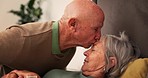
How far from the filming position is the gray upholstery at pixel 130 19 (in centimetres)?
155

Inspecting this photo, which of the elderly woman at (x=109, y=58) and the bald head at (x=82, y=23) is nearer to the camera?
the bald head at (x=82, y=23)

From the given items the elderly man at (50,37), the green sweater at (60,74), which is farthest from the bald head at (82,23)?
the green sweater at (60,74)

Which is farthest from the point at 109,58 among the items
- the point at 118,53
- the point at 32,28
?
the point at 32,28

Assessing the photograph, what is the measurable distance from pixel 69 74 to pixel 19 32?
1.25 feet

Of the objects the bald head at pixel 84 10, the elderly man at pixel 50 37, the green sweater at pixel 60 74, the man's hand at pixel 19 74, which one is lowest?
the green sweater at pixel 60 74

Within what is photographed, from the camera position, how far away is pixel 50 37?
151cm

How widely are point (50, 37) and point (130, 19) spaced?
491 millimetres

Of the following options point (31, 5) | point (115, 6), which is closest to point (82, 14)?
point (115, 6)

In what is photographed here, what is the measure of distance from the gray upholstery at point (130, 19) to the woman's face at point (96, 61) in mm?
221

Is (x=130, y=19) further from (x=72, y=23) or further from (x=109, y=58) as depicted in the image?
(x=72, y=23)

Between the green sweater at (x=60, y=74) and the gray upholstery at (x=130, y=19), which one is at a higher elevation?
the gray upholstery at (x=130, y=19)

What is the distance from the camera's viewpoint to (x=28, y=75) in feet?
4.65

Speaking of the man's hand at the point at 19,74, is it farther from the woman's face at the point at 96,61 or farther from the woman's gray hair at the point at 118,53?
the woman's gray hair at the point at 118,53

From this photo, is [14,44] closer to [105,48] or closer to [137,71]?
[105,48]
